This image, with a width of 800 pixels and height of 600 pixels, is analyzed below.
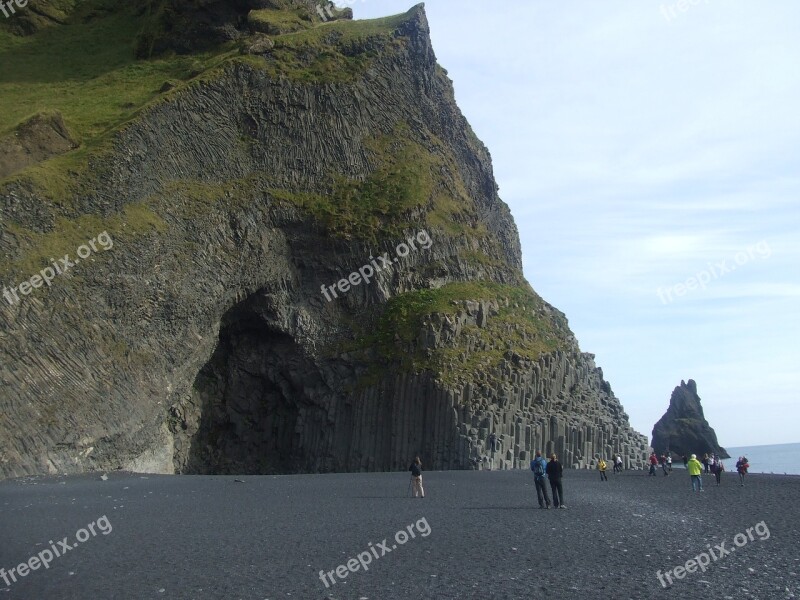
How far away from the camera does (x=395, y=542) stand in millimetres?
18516

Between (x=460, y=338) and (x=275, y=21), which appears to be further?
(x=275, y=21)

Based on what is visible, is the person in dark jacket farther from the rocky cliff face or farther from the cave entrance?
the rocky cliff face

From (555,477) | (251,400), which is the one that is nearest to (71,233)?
(251,400)

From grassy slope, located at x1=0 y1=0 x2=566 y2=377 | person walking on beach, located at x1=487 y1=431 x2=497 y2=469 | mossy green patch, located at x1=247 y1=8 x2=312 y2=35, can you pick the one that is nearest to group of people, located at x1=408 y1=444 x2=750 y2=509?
person walking on beach, located at x1=487 y1=431 x2=497 y2=469

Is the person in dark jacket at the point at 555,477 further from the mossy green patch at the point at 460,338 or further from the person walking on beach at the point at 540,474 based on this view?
the mossy green patch at the point at 460,338

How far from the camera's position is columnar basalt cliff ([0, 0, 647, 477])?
40594 millimetres

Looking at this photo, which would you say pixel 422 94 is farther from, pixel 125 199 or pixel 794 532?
pixel 794 532

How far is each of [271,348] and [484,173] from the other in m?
27.7

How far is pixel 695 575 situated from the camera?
48.8 feet

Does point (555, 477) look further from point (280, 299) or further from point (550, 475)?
point (280, 299)

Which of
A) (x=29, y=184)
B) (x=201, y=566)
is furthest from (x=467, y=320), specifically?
(x=201, y=566)

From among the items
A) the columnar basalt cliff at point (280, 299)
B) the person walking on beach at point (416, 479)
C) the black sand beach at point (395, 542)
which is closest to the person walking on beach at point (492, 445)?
the columnar basalt cliff at point (280, 299)

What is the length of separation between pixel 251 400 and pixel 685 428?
77490 mm

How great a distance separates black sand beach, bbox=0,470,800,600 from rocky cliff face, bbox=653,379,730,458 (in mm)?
84282
